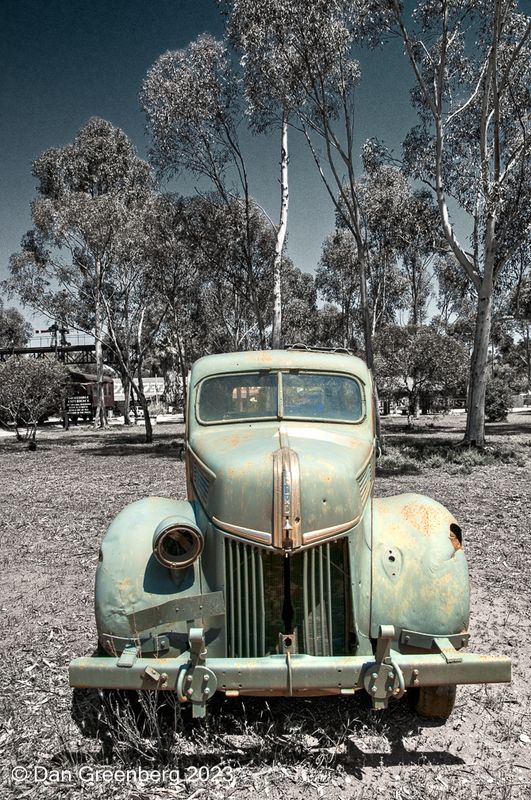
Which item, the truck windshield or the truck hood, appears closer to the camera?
the truck hood

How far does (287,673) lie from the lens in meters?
2.79

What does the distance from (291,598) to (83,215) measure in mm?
23774

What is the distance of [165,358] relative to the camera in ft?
196

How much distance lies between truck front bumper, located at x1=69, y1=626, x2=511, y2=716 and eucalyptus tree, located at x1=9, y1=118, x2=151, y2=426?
2344 cm

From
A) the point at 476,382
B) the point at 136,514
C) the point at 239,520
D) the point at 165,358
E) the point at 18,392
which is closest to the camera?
the point at 239,520

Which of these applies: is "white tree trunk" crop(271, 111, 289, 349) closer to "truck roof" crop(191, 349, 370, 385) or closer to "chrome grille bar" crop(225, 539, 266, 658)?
"truck roof" crop(191, 349, 370, 385)

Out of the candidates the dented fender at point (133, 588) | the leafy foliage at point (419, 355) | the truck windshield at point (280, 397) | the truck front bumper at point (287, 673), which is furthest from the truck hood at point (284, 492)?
the leafy foliage at point (419, 355)

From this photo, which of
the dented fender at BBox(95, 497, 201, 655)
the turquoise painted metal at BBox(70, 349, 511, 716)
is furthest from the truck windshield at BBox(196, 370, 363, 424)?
the dented fender at BBox(95, 497, 201, 655)

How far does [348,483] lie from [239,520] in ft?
2.13

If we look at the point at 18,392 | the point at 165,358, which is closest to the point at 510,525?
the point at 18,392

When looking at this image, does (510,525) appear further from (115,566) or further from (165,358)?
(165,358)

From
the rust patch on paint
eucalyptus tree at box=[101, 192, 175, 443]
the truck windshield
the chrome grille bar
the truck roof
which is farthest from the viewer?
eucalyptus tree at box=[101, 192, 175, 443]

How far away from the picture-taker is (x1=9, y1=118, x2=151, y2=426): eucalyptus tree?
2398 centimetres

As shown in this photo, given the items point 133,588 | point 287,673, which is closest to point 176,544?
point 133,588
